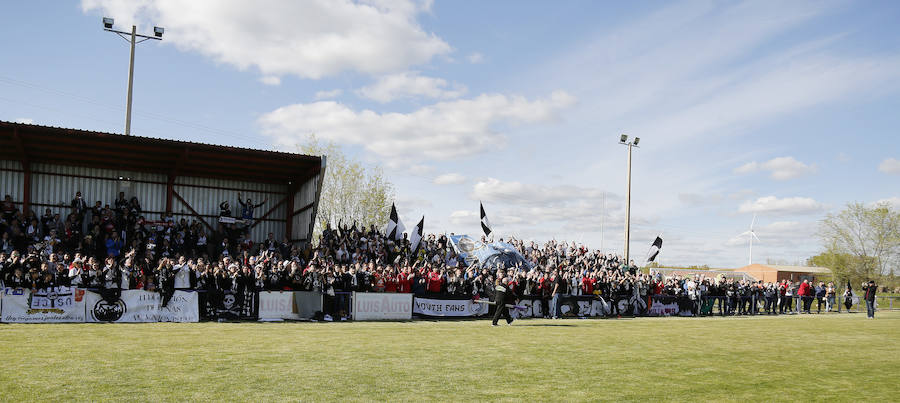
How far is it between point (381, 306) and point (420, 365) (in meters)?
11.6

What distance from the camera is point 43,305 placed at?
16.8m

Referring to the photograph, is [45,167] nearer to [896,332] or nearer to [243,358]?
[243,358]

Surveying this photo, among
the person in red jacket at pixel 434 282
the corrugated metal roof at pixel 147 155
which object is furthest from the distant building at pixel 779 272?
the corrugated metal roof at pixel 147 155

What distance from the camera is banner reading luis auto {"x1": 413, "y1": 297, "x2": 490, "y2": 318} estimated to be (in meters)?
23.0

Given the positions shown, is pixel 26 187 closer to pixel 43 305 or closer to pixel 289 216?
pixel 289 216

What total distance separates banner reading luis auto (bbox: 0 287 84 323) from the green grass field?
1710 millimetres

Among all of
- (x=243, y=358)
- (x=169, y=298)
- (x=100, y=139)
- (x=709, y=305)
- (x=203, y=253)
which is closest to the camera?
(x=243, y=358)

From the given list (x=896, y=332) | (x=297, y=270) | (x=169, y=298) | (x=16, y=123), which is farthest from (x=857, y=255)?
(x=16, y=123)

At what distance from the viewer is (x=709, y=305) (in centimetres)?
3228

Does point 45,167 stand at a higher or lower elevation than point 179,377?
higher

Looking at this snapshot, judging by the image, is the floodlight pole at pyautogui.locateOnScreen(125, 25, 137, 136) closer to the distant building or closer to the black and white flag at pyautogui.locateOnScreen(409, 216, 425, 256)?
the black and white flag at pyautogui.locateOnScreen(409, 216, 425, 256)

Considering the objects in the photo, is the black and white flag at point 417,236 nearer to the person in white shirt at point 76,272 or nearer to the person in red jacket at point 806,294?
the person in white shirt at point 76,272

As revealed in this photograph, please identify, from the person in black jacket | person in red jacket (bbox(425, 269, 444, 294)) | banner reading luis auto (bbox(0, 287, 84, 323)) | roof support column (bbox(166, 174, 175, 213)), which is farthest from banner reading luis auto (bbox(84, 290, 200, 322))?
the person in black jacket

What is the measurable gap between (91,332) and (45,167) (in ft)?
53.7
